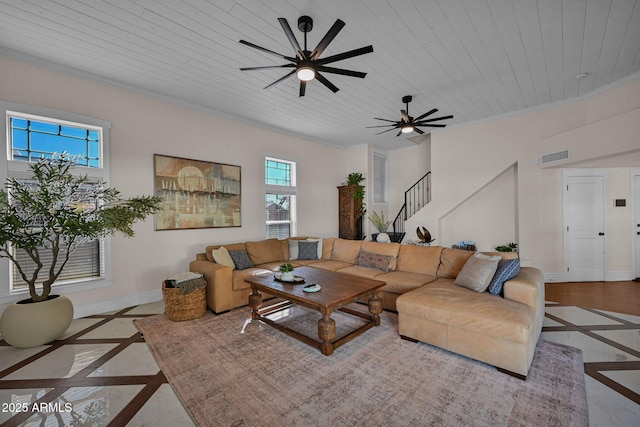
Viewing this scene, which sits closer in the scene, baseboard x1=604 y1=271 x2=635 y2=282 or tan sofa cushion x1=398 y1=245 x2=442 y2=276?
tan sofa cushion x1=398 y1=245 x2=442 y2=276

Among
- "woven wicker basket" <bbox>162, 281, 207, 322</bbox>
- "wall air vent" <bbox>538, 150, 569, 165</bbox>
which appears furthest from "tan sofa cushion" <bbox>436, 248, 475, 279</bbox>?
"woven wicker basket" <bbox>162, 281, 207, 322</bbox>

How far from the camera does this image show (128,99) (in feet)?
12.8

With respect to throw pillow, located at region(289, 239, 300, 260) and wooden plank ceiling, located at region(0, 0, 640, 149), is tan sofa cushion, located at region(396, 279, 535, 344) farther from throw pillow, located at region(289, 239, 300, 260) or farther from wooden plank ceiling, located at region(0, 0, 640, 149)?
wooden plank ceiling, located at region(0, 0, 640, 149)

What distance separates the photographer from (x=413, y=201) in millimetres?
7273

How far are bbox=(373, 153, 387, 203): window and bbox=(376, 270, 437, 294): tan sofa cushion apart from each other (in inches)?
156

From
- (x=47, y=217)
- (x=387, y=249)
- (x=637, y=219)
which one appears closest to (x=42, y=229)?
(x=47, y=217)

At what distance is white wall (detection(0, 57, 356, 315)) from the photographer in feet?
11.0

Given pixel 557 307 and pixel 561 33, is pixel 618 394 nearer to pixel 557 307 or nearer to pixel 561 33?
pixel 557 307

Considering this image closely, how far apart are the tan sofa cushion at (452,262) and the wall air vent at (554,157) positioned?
104 inches

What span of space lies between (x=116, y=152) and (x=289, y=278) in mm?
3127

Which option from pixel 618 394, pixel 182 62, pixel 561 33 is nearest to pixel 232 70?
pixel 182 62

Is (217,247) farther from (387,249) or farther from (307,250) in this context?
(387,249)

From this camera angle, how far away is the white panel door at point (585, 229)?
5.06 metres

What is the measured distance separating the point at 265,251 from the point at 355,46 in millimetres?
3416
